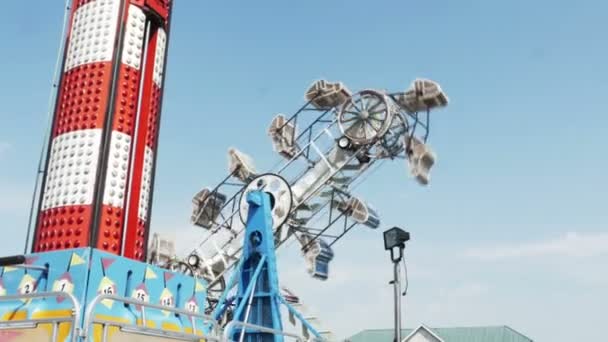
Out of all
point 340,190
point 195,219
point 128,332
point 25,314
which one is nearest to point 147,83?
point 25,314

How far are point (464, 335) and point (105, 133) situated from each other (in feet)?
147

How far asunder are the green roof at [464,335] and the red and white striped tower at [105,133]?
3690cm

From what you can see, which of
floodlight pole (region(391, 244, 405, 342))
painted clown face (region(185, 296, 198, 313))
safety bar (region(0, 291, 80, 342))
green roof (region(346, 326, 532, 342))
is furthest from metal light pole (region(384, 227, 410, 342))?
green roof (region(346, 326, 532, 342))

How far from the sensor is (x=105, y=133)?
13031 mm

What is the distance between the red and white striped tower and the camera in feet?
41.6

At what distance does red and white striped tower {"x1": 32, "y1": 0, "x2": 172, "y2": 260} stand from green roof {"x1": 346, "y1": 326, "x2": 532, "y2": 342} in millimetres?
36902

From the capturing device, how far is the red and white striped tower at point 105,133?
41.6 ft

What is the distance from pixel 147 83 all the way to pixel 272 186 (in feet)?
28.4

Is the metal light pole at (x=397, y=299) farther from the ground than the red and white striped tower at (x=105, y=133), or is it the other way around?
the red and white striped tower at (x=105, y=133)

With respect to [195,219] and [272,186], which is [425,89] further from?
[195,219]

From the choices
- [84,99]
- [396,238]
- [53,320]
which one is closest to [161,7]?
[84,99]

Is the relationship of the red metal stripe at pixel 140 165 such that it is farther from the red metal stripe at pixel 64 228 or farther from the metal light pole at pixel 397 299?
the metal light pole at pixel 397 299

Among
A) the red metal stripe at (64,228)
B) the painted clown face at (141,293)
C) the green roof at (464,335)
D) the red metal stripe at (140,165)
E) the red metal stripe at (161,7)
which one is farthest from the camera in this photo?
the green roof at (464,335)

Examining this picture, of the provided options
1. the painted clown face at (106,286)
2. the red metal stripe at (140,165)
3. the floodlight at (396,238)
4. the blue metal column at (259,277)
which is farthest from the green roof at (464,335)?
the painted clown face at (106,286)
